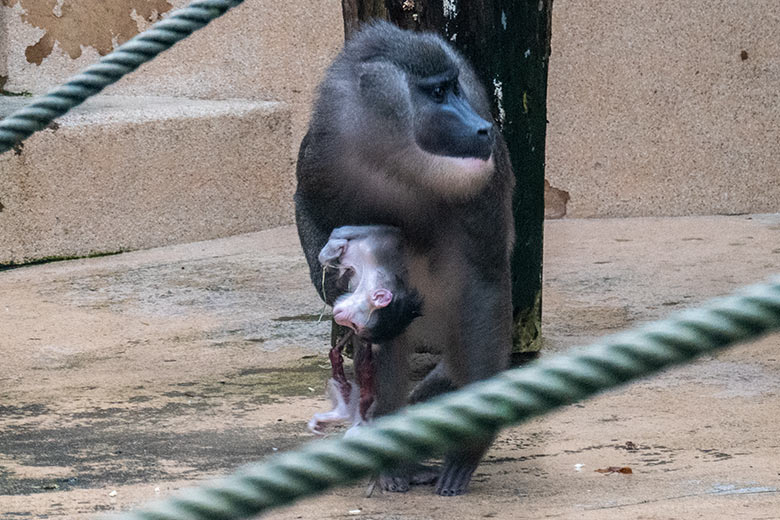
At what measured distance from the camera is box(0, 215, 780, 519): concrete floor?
3.41m

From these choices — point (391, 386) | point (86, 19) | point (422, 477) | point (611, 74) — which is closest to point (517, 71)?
point (391, 386)

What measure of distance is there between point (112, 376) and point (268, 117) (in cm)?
275

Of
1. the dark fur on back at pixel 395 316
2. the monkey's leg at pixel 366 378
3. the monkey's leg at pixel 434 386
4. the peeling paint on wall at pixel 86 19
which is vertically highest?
the peeling paint on wall at pixel 86 19

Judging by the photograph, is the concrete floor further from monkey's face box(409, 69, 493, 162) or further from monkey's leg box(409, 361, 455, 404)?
monkey's face box(409, 69, 493, 162)

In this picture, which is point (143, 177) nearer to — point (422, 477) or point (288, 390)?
point (288, 390)

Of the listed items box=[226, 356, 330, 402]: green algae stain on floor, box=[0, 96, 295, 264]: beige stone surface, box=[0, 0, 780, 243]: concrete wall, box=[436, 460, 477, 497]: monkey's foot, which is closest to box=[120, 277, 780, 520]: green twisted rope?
box=[436, 460, 477, 497]: monkey's foot

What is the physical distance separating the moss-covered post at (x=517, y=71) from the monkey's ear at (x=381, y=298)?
1462 mm

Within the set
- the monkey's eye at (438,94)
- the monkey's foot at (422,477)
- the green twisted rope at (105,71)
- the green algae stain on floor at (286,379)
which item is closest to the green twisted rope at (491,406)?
the green twisted rope at (105,71)

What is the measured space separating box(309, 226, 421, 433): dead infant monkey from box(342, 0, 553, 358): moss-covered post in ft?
4.21

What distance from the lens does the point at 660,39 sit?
22.7 ft

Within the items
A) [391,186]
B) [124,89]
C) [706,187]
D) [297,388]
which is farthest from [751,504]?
[124,89]

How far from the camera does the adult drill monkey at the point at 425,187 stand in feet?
10.9

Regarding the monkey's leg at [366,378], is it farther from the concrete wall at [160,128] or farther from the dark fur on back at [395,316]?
the concrete wall at [160,128]

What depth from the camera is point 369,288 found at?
332 centimetres
